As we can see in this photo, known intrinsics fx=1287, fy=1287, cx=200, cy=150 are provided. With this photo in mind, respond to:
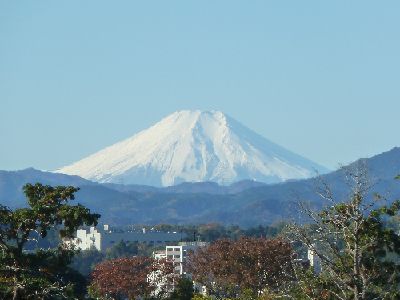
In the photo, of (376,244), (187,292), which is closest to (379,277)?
(376,244)

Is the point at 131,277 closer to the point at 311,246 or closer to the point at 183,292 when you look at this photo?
the point at 183,292

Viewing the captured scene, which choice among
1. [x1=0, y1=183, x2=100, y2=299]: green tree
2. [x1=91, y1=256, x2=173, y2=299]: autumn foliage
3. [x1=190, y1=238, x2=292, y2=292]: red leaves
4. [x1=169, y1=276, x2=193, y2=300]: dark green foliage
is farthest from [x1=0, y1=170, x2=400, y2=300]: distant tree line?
[x1=91, y1=256, x2=173, y2=299]: autumn foliage

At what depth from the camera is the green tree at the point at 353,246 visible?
2233 cm

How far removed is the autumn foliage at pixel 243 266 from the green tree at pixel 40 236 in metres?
26.5

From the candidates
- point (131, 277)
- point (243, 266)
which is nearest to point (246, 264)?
point (243, 266)

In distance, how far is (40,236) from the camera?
90.2ft

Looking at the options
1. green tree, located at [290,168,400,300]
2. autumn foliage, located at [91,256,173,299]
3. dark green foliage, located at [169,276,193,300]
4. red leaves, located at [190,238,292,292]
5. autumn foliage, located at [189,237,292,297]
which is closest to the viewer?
green tree, located at [290,168,400,300]

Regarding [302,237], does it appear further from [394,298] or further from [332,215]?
[394,298]

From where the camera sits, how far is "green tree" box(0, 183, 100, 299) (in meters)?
25.2

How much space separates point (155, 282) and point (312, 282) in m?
39.4

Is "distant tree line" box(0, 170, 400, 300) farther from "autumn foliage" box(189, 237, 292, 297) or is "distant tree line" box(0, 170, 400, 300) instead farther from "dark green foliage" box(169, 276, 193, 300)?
"autumn foliage" box(189, 237, 292, 297)

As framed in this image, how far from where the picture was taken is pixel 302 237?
22.0 meters

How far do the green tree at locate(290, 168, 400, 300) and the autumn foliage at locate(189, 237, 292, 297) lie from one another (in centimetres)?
2644

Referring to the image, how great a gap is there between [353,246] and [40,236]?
23.4 feet
